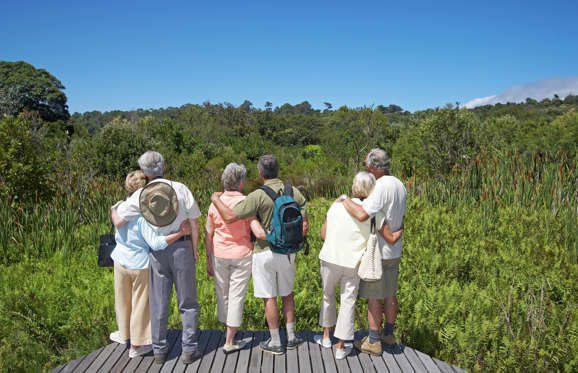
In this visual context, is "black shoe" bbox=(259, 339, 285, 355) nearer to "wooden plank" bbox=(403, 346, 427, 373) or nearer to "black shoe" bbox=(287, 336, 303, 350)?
"black shoe" bbox=(287, 336, 303, 350)

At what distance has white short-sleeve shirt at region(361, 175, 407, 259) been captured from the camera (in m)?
2.76

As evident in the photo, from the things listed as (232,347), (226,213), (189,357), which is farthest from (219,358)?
(226,213)

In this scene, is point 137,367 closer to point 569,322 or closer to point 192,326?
point 192,326

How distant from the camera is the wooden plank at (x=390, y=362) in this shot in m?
2.86

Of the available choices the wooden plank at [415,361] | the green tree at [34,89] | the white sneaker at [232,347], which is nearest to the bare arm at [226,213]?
the white sneaker at [232,347]

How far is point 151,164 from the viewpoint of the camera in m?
2.84

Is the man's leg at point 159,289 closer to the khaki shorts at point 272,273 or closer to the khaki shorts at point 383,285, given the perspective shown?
the khaki shorts at point 272,273

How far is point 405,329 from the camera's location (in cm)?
387

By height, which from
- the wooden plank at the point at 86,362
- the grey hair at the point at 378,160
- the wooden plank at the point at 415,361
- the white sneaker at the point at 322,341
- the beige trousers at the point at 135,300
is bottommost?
the wooden plank at the point at 415,361

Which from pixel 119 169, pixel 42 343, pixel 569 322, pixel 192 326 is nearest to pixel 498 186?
pixel 569 322

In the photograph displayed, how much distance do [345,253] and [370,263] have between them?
192 millimetres

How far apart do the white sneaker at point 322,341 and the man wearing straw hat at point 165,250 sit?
0.98 m

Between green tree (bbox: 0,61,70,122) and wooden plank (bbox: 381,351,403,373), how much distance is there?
137 feet

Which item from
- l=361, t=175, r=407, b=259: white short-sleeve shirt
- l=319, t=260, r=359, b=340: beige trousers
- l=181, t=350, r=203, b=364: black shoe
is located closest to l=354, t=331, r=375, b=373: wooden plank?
l=319, t=260, r=359, b=340: beige trousers
